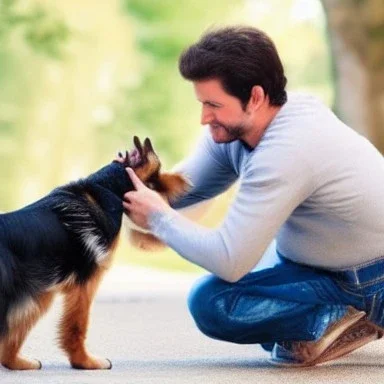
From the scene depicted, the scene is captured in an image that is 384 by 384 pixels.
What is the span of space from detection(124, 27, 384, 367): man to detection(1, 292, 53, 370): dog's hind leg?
0.37 metres

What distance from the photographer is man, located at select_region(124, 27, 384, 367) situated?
3.10m

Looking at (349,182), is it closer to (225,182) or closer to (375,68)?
(225,182)

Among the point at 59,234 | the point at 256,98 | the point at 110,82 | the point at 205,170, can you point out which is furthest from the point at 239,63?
the point at 110,82

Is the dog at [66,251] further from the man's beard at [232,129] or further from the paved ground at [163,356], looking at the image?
the man's beard at [232,129]

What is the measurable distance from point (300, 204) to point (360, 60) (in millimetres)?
4363

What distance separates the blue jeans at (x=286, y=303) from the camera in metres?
3.29

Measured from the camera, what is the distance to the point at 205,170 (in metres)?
3.63

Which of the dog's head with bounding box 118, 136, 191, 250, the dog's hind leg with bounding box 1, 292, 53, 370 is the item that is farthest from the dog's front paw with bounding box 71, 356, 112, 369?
the dog's head with bounding box 118, 136, 191, 250

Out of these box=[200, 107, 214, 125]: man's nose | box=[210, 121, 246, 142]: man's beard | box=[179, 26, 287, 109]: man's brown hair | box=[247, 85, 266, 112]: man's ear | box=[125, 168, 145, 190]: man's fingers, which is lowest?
box=[125, 168, 145, 190]: man's fingers

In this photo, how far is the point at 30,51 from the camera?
9555 mm

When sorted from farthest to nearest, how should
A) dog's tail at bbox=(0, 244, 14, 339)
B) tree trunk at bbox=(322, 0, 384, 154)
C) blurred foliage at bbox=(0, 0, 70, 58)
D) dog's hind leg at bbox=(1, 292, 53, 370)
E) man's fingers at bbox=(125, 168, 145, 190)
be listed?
blurred foliage at bbox=(0, 0, 70, 58), tree trunk at bbox=(322, 0, 384, 154), man's fingers at bbox=(125, 168, 145, 190), dog's hind leg at bbox=(1, 292, 53, 370), dog's tail at bbox=(0, 244, 14, 339)

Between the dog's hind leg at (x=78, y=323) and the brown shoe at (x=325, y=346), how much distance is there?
0.55 meters

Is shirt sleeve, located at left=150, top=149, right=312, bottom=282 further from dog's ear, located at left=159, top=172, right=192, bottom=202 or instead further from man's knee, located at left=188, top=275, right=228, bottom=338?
dog's ear, located at left=159, top=172, right=192, bottom=202

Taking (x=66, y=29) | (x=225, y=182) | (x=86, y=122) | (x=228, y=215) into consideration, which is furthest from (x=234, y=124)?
(x=86, y=122)
